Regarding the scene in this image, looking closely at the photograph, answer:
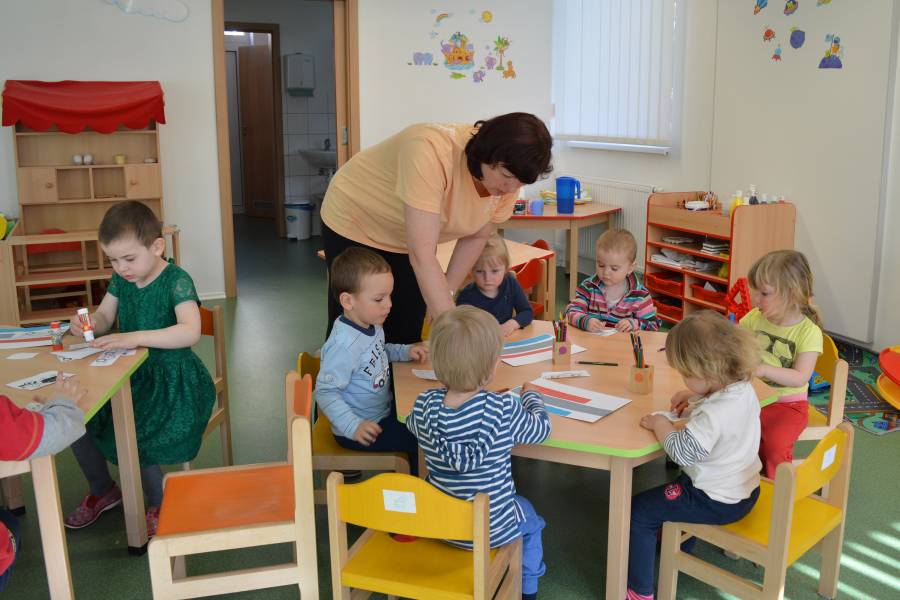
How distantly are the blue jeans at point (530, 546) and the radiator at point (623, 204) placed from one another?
397cm

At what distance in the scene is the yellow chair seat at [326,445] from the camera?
2377 millimetres

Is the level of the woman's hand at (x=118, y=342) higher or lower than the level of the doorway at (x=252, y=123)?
lower

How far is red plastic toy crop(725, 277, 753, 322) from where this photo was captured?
405 cm

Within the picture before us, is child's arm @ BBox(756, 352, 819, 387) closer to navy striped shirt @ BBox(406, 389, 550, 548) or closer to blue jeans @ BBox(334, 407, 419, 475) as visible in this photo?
navy striped shirt @ BBox(406, 389, 550, 548)

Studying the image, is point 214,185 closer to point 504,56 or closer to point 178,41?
point 178,41

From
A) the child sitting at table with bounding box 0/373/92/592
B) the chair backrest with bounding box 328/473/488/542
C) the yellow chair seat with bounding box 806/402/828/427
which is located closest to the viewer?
the chair backrest with bounding box 328/473/488/542

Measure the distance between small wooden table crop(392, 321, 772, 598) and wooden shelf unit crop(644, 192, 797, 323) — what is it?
2324mm

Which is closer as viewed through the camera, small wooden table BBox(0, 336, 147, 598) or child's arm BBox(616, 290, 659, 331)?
small wooden table BBox(0, 336, 147, 598)

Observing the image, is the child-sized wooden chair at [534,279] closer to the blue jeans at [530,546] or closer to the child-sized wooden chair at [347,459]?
the child-sized wooden chair at [347,459]

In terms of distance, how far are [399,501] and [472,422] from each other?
25cm

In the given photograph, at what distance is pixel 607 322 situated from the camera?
3105 millimetres

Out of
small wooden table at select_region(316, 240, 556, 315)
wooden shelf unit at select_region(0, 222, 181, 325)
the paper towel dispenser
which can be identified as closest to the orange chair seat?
small wooden table at select_region(316, 240, 556, 315)

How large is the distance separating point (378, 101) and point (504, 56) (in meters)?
1.13

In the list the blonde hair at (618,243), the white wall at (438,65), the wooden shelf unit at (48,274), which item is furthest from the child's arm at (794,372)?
the white wall at (438,65)
